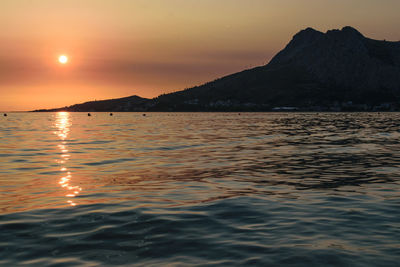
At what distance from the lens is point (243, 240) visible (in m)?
12.6

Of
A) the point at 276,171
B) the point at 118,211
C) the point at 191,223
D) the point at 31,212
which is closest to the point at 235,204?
the point at 191,223

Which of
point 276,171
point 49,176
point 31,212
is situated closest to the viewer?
point 31,212

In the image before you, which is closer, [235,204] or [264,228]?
[264,228]

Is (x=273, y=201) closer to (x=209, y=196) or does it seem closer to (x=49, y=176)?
(x=209, y=196)

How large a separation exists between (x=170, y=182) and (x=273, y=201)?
285 inches

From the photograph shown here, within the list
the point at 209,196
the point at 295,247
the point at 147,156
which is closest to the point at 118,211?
the point at 209,196

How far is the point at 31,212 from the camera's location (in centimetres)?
1617

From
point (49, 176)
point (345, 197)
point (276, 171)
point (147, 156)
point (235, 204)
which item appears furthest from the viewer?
point (147, 156)

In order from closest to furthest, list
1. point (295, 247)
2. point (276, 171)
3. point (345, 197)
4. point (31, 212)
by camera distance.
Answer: point (295, 247), point (31, 212), point (345, 197), point (276, 171)

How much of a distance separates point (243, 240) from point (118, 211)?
604 centimetres

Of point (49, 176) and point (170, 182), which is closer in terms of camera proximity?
point (170, 182)

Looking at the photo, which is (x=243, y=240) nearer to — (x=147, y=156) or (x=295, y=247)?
(x=295, y=247)

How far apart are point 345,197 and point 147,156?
21648mm

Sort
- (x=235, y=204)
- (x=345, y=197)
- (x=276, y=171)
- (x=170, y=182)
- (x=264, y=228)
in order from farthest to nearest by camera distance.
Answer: (x=276, y=171) < (x=170, y=182) < (x=345, y=197) < (x=235, y=204) < (x=264, y=228)
